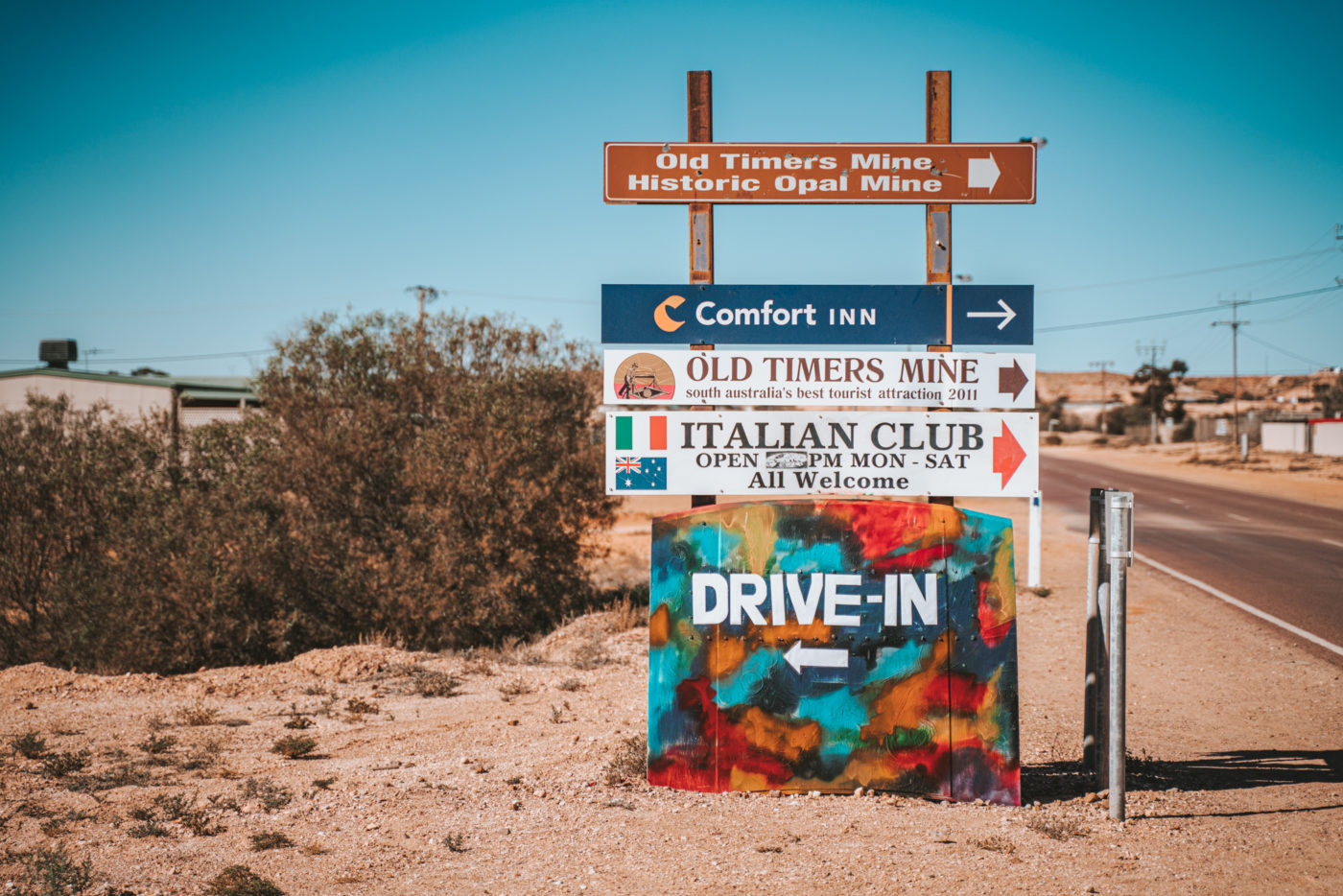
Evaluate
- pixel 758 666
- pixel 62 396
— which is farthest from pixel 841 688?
→ pixel 62 396

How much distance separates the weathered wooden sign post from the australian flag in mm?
13

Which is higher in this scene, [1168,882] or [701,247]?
[701,247]

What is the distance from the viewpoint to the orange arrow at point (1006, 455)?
19.0ft

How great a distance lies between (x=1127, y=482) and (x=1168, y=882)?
36.0 metres

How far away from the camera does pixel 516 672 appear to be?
29.9 ft

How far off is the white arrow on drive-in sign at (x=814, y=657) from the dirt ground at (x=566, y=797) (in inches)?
30.6

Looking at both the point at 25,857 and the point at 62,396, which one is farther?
the point at 62,396

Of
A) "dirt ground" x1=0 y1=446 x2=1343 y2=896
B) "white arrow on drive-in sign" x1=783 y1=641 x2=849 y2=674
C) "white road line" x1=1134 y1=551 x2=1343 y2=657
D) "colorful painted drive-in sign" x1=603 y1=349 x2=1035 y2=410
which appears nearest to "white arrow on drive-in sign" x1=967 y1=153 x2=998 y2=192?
"colorful painted drive-in sign" x1=603 y1=349 x2=1035 y2=410

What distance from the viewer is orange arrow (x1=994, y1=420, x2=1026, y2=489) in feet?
19.0

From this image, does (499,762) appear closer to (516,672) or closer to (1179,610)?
(516,672)

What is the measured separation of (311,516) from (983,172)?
30.6ft

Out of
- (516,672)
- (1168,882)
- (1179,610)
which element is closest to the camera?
(1168,882)

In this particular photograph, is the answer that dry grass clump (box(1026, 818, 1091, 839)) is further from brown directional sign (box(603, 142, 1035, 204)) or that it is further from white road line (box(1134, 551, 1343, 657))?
white road line (box(1134, 551, 1343, 657))

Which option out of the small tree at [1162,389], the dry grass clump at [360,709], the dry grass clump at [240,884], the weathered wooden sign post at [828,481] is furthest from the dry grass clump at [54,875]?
the small tree at [1162,389]
